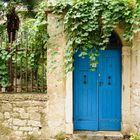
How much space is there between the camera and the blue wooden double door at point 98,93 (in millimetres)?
6781

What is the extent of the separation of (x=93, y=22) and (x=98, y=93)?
173 cm

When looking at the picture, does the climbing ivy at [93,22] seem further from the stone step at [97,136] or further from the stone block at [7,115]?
the stone block at [7,115]

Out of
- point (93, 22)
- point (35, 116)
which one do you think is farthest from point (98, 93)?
point (93, 22)

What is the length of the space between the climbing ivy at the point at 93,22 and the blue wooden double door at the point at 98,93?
49cm

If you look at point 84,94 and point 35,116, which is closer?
point 35,116

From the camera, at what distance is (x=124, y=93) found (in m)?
6.53

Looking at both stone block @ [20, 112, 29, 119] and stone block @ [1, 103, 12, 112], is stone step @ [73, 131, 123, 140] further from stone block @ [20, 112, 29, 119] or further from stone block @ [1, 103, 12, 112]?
stone block @ [1, 103, 12, 112]

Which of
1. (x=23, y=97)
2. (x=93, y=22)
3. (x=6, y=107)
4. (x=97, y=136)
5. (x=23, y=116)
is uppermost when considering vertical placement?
(x=93, y=22)

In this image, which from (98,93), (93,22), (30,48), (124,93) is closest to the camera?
(93,22)

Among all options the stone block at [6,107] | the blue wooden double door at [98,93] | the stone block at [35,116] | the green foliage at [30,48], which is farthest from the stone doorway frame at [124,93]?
the stone block at [6,107]

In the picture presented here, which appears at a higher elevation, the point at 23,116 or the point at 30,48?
the point at 30,48

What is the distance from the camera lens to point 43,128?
6.71 metres

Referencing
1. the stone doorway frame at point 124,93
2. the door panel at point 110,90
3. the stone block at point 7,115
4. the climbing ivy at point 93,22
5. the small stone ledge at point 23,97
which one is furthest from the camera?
the stone block at point 7,115

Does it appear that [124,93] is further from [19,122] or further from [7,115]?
[7,115]
